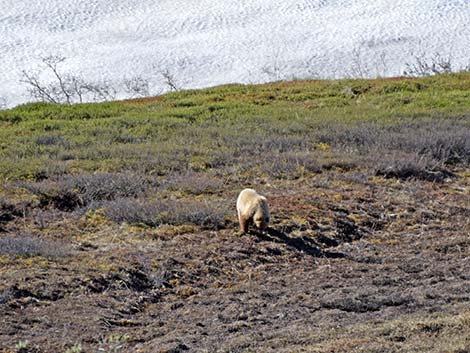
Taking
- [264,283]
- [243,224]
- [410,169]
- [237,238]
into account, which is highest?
[410,169]

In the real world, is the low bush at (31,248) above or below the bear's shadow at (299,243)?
above

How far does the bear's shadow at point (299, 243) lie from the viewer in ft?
36.2

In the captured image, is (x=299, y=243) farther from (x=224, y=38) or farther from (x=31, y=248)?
(x=224, y=38)

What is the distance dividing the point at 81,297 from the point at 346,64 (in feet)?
139

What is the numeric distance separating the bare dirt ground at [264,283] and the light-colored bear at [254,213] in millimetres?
177

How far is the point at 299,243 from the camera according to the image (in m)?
11.3

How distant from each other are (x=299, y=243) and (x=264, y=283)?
1.59m

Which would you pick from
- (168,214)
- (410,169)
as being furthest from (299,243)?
(410,169)

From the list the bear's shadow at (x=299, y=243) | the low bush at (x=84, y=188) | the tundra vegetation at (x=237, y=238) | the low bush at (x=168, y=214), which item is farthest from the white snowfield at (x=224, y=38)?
the bear's shadow at (x=299, y=243)

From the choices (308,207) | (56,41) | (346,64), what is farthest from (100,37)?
(308,207)

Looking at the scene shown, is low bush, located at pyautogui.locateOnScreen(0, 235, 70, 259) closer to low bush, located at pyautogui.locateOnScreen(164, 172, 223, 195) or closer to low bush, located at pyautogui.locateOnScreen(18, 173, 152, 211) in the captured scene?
low bush, located at pyautogui.locateOnScreen(18, 173, 152, 211)

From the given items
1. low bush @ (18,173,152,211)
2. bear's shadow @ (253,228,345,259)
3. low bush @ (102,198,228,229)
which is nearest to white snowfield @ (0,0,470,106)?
low bush @ (18,173,152,211)

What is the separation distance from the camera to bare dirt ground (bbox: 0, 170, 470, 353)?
7.88 m

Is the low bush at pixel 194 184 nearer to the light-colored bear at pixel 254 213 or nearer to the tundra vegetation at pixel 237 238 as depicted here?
the tundra vegetation at pixel 237 238
